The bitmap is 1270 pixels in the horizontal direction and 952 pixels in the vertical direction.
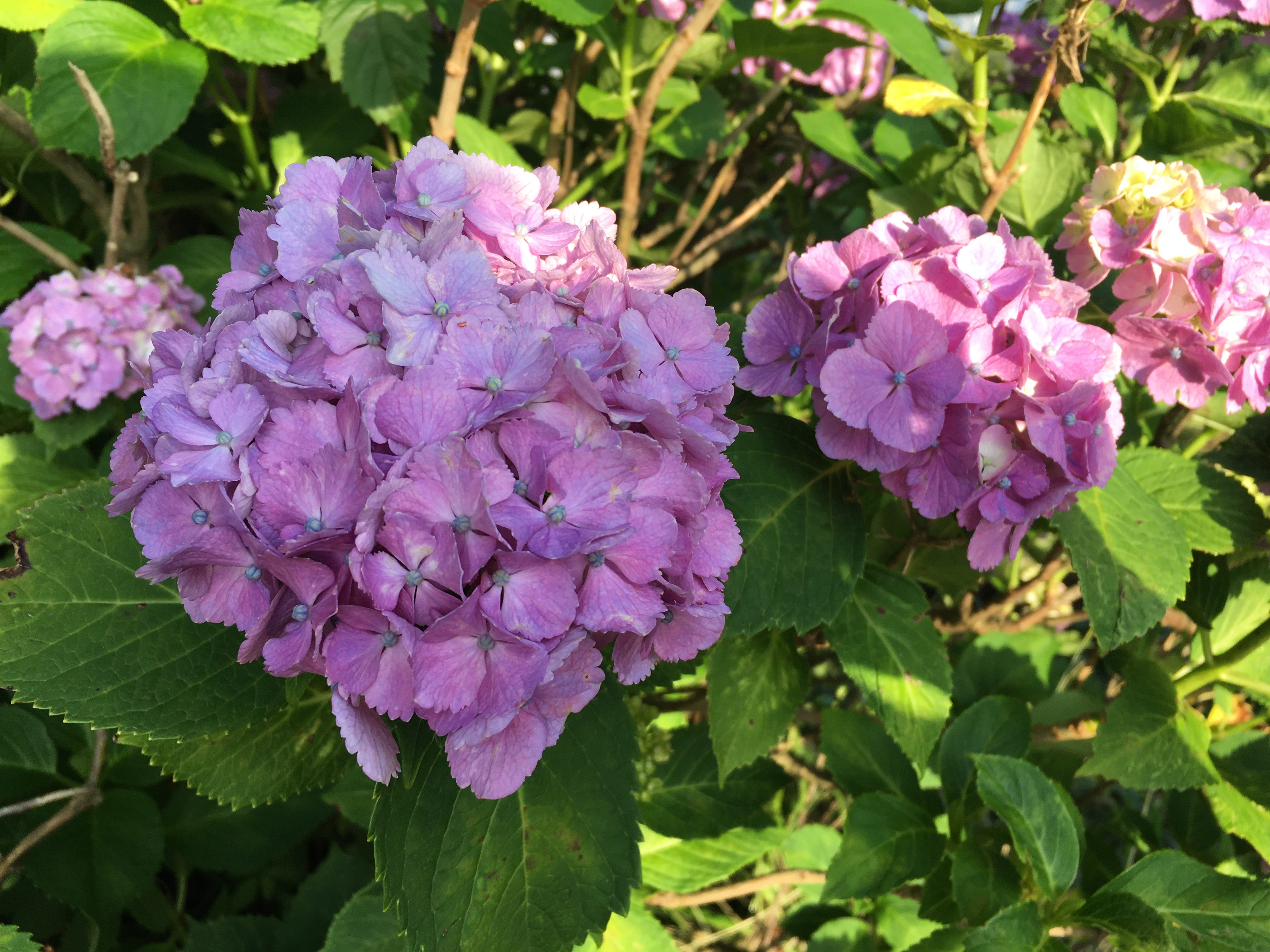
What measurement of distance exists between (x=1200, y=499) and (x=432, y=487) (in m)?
1.51

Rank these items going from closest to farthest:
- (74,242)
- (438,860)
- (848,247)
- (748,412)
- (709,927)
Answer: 1. (438,860)
2. (848,247)
3. (748,412)
4. (74,242)
5. (709,927)

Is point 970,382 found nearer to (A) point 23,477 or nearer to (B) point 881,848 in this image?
(B) point 881,848

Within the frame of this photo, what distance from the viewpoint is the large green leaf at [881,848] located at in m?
1.58

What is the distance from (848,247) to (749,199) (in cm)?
154

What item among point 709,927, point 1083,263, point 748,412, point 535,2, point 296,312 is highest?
point 535,2

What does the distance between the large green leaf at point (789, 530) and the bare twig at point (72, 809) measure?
3.69 ft

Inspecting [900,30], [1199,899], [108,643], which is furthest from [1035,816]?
[900,30]

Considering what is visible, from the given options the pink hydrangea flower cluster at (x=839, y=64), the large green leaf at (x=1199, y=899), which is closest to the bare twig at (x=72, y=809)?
the large green leaf at (x=1199, y=899)

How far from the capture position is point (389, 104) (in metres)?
1.81

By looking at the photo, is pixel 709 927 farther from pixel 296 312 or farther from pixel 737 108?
pixel 737 108

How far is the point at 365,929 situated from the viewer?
1.48 m

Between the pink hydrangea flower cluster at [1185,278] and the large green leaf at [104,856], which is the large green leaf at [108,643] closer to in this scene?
the large green leaf at [104,856]

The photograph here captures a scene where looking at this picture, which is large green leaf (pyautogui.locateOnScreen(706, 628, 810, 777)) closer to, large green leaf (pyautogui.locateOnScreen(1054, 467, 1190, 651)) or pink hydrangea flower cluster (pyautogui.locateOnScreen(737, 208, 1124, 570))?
pink hydrangea flower cluster (pyautogui.locateOnScreen(737, 208, 1124, 570))

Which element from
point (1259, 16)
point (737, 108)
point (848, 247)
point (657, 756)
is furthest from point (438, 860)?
point (737, 108)
